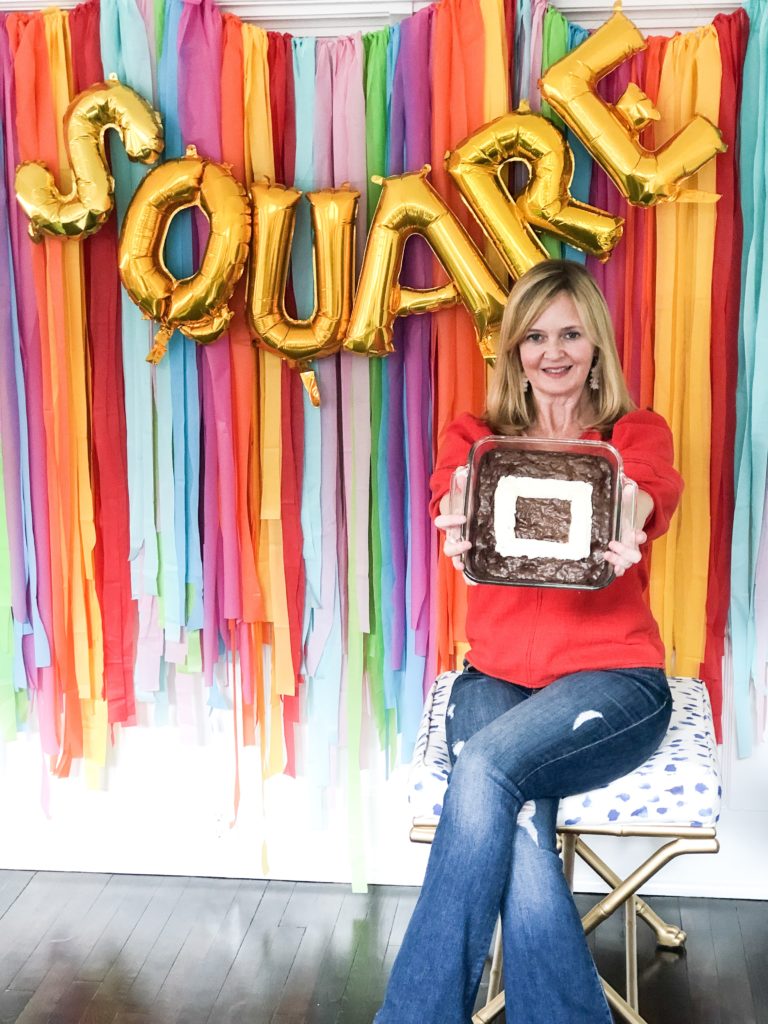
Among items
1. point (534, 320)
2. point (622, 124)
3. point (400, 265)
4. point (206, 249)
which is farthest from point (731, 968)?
point (206, 249)

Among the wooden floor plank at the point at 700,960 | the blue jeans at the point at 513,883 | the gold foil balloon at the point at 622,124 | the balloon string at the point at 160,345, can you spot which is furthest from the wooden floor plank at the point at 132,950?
the gold foil balloon at the point at 622,124

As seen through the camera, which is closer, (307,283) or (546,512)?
(546,512)

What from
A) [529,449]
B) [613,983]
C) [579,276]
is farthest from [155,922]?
[579,276]

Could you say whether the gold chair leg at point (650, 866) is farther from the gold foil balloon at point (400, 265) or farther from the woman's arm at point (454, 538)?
the gold foil balloon at point (400, 265)

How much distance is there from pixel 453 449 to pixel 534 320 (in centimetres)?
27

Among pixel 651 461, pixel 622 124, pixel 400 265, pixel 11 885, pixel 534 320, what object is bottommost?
pixel 11 885

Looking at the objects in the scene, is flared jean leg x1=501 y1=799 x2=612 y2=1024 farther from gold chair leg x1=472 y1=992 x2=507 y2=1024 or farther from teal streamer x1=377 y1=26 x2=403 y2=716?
teal streamer x1=377 y1=26 x2=403 y2=716

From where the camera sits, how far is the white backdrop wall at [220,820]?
257 cm

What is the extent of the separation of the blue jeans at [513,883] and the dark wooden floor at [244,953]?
520mm

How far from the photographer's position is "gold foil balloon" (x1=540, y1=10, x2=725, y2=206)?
2201mm

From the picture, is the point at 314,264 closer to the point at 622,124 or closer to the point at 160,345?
the point at 160,345

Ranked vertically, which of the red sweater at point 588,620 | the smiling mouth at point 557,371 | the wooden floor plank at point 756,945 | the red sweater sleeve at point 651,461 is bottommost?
the wooden floor plank at point 756,945

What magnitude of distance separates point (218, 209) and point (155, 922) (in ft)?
4.80

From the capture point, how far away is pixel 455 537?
188cm
